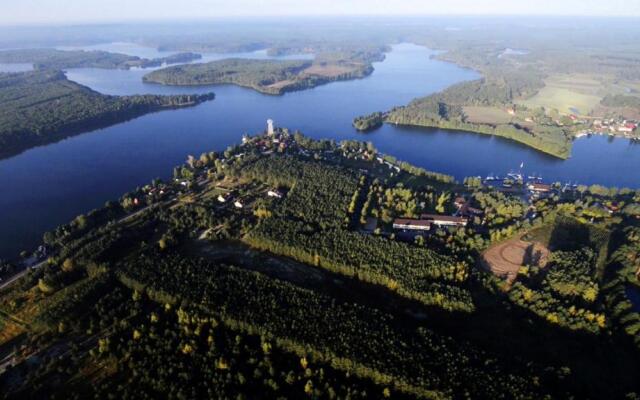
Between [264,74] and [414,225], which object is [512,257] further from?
[264,74]

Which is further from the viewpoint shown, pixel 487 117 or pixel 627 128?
pixel 487 117

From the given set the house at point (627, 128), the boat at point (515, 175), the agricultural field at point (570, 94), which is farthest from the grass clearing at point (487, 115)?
the boat at point (515, 175)

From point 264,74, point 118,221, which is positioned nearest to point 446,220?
point 118,221

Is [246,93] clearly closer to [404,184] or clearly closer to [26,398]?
[404,184]

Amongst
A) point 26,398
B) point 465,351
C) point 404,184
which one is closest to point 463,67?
point 404,184

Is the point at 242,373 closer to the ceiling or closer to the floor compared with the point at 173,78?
closer to the floor

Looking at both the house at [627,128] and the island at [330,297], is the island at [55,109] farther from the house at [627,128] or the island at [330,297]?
the house at [627,128]

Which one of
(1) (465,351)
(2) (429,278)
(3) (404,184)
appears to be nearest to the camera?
(1) (465,351)
